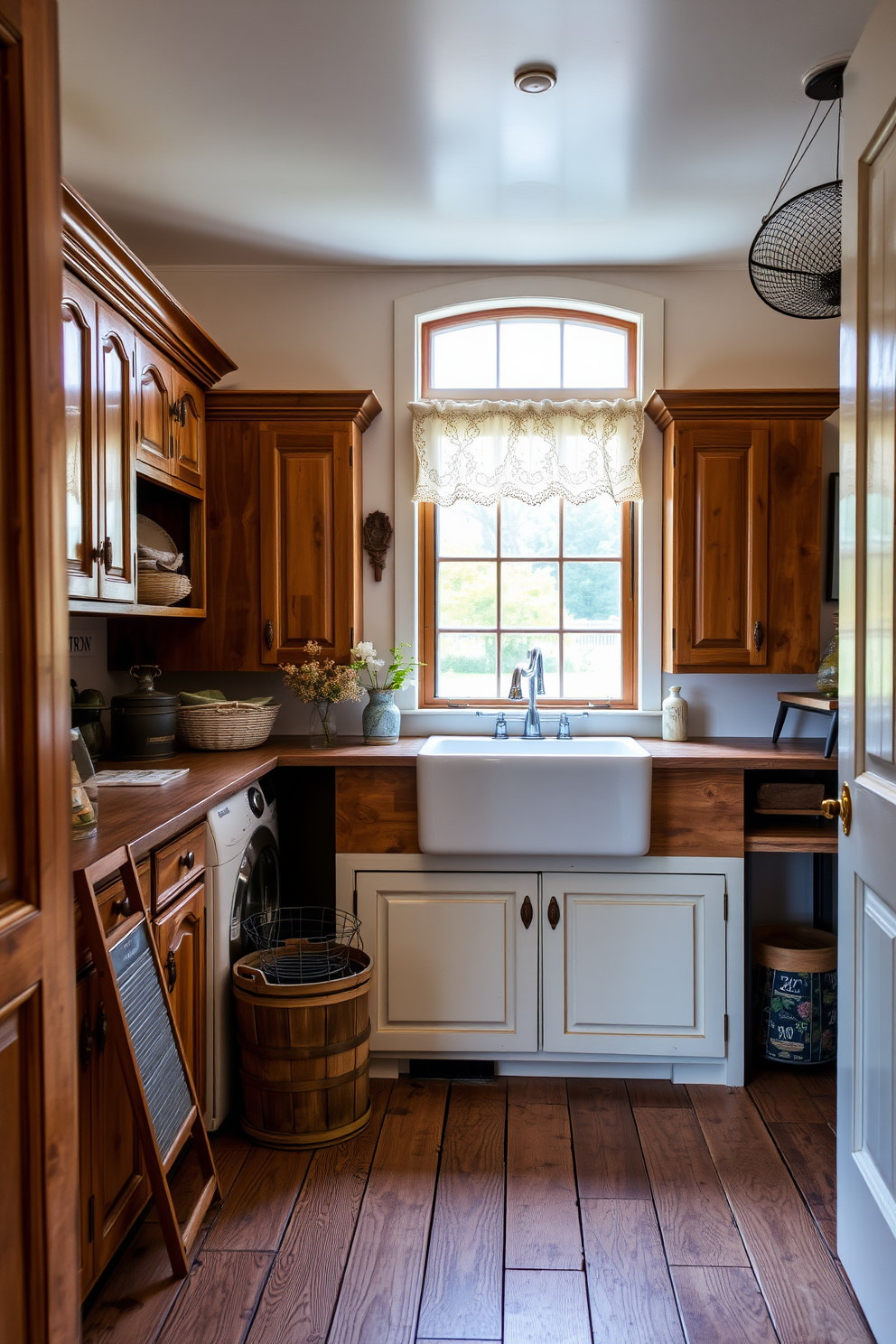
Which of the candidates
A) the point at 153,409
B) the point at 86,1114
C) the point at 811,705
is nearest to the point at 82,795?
the point at 86,1114

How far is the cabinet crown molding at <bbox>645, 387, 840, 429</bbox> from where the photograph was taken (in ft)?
10.3

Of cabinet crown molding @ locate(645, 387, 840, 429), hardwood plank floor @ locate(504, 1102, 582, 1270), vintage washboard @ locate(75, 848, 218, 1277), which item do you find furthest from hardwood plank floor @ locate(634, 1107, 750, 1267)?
cabinet crown molding @ locate(645, 387, 840, 429)

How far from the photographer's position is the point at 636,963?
2.88 metres

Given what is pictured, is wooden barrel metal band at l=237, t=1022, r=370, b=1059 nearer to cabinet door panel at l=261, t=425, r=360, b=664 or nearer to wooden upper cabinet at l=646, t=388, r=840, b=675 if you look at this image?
cabinet door panel at l=261, t=425, r=360, b=664

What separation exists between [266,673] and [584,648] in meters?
1.18

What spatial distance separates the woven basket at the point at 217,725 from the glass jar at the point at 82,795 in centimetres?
103

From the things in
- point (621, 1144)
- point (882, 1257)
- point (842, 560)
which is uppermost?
point (842, 560)

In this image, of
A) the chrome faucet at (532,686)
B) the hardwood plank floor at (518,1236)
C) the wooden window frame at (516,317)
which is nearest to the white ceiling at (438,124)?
the wooden window frame at (516,317)

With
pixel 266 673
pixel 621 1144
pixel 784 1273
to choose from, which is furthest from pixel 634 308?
pixel 784 1273

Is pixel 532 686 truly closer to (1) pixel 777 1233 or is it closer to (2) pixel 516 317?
(2) pixel 516 317

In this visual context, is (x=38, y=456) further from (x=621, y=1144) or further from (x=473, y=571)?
(x=473, y=571)

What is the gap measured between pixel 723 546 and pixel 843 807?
1545 millimetres

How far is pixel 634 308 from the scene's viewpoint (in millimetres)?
3510

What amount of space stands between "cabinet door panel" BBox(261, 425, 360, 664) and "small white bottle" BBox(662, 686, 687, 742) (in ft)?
3.75
